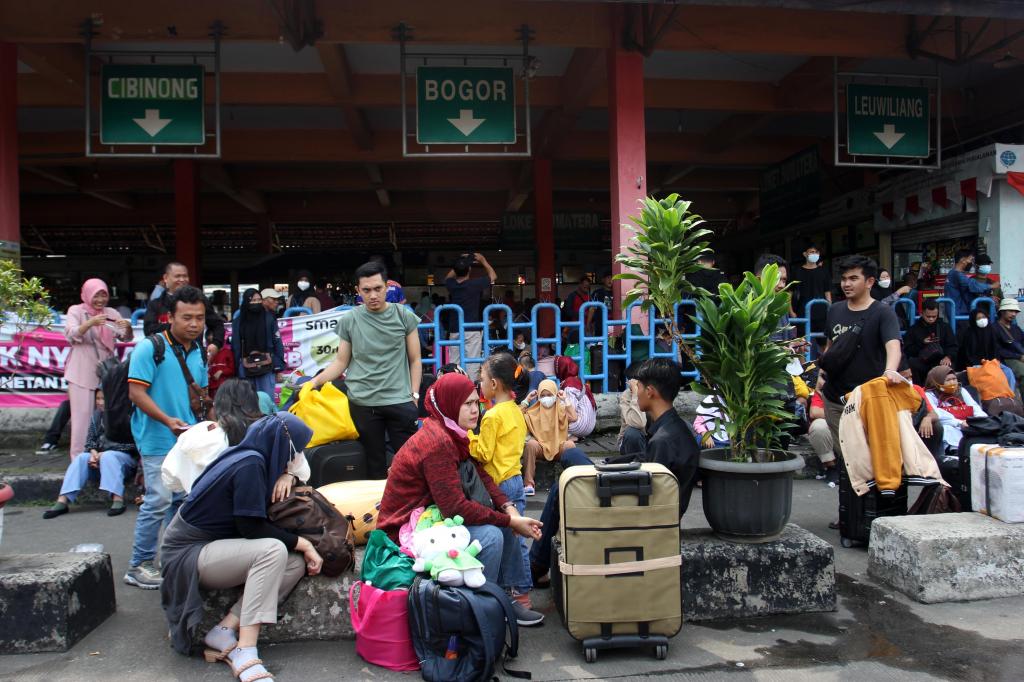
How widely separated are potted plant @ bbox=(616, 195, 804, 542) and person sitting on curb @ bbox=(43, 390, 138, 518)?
4.49 meters

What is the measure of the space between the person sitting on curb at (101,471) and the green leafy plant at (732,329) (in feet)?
14.7

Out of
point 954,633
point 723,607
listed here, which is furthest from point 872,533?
point 723,607

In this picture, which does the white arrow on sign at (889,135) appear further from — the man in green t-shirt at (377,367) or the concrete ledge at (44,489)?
the concrete ledge at (44,489)

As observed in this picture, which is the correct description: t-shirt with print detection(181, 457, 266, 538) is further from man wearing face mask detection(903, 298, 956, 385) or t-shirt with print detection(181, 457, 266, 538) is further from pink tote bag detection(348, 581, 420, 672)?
man wearing face mask detection(903, 298, 956, 385)

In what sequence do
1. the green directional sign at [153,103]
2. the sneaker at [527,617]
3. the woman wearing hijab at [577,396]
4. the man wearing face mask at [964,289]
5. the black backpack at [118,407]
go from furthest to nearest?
the man wearing face mask at [964,289] < the green directional sign at [153,103] < the woman wearing hijab at [577,396] < the black backpack at [118,407] < the sneaker at [527,617]

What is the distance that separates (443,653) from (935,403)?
5.61 meters

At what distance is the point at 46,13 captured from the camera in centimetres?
838

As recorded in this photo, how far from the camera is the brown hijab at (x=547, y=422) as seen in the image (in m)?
6.24

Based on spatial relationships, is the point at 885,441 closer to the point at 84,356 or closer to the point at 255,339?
the point at 255,339

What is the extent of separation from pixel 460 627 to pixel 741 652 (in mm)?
1434

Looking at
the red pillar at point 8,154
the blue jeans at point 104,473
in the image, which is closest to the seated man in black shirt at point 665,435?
the blue jeans at point 104,473

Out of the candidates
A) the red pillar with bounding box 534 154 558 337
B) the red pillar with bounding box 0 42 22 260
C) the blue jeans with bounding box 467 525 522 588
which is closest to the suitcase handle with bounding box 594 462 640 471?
the blue jeans with bounding box 467 525 522 588

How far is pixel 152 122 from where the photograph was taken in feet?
28.5

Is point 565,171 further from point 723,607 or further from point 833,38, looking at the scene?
point 723,607
